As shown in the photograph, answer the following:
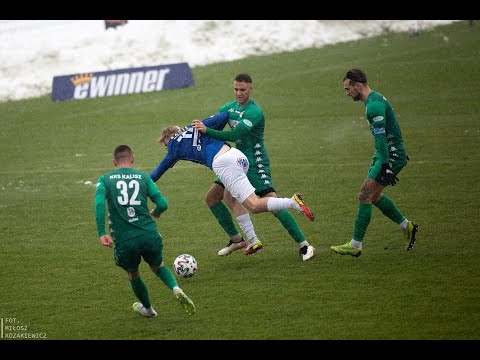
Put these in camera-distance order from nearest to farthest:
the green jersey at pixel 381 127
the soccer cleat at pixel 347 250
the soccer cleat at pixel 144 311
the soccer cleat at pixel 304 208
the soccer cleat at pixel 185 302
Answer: the soccer cleat at pixel 185 302 < the soccer cleat at pixel 144 311 < the soccer cleat at pixel 304 208 < the green jersey at pixel 381 127 < the soccer cleat at pixel 347 250

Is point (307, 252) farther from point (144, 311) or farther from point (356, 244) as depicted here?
point (144, 311)

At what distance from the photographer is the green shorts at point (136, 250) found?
9.18m

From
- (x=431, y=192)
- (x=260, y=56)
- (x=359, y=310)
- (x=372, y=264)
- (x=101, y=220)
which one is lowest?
(x=260, y=56)

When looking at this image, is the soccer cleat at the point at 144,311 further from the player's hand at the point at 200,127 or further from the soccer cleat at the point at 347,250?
the soccer cleat at the point at 347,250

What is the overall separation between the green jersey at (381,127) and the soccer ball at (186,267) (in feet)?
9.11

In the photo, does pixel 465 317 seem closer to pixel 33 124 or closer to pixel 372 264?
pixel 372 264

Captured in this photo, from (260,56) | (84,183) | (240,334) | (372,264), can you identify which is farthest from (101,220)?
(260,56)

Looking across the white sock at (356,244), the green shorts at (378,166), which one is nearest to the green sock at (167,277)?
the white sock at (356,244)

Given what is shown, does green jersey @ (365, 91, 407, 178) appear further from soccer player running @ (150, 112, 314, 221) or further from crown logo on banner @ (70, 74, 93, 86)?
crown logo on banner @ (70, 74, 93, 86)

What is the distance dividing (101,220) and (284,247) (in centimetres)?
392

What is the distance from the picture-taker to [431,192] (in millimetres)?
15156

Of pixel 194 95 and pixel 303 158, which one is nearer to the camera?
pixel 303 158

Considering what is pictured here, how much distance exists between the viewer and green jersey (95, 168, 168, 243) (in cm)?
920
